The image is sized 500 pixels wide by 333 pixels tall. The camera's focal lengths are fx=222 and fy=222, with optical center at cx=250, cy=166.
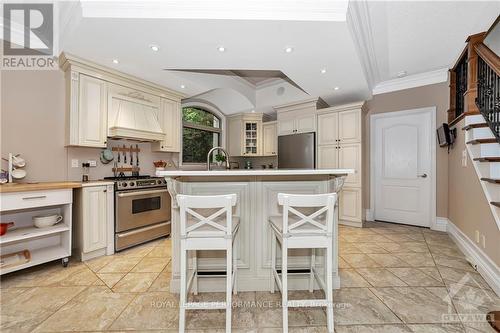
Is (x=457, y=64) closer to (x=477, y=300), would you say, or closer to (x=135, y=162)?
(x=477, y=300)

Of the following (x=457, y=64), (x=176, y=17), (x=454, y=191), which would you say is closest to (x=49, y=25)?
(x=176, y=17)

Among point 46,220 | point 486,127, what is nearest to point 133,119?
point 46,220

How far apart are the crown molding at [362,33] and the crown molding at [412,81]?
2.84 feet

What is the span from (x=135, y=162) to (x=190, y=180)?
2.21 metres

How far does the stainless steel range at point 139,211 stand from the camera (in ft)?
9.62

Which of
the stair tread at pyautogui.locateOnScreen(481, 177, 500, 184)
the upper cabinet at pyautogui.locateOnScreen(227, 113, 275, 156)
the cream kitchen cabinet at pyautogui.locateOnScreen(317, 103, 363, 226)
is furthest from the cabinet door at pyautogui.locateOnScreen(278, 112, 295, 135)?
the stair tread at pyautogui.locateOnScreen(481, 177, 500, 184)

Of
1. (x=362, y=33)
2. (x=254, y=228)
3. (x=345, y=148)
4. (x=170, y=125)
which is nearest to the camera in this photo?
(x=254, y=228)

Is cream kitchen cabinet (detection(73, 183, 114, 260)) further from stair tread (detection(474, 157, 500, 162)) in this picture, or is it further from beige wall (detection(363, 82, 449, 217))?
beige wall (detection(363, 82, 449, 217))

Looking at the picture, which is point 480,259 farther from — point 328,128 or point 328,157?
point 328,128

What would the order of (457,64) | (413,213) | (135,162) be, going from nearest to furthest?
(457,64)
(135,162)
(413,213)

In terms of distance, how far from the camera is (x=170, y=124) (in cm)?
397

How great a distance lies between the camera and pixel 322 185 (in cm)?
205

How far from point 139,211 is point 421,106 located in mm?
5055

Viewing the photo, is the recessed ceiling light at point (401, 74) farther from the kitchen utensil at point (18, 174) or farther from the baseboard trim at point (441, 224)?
the kitchen utensil at point (18, 174)
